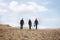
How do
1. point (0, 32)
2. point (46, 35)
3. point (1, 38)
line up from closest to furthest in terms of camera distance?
point (1, 38)
point (0, 32)
point (46, 35)

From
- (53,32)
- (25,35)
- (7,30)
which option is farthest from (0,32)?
(53,32)

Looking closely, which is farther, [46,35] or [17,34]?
[46,35]

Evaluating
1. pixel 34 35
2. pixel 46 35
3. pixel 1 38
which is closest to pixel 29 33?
pixel 34 35

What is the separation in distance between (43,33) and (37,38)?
12.2 ft

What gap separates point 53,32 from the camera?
45500 mm

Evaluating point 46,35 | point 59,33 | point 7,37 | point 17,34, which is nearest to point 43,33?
point 46,35

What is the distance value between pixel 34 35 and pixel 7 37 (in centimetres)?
649

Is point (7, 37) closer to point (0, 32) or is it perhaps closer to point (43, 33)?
point (0, 32)

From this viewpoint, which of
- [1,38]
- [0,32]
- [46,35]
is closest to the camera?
[1,38]

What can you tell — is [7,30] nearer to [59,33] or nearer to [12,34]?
[12,34]

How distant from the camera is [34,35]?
1641 inches

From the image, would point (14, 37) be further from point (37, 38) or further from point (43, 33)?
point (43, 33)

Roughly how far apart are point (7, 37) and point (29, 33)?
5968 millimetres

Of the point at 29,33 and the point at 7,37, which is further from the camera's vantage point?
the point at 29,33
